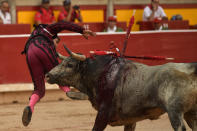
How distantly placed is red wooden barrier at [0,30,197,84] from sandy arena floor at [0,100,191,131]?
2.24 ft

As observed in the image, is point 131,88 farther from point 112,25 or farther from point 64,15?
point 64,15

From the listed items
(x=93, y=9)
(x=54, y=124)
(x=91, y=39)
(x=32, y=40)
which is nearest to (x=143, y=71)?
(x=32, y=40)

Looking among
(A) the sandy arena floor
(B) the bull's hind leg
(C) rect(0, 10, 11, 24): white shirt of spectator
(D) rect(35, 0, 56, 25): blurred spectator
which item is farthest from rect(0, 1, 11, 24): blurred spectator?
(B) the bull's hind leg

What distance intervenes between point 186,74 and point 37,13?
573cm

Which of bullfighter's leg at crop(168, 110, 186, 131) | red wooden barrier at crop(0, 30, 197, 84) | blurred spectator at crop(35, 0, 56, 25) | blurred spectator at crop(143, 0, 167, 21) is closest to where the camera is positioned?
bullfighter's leg at crop(168, 110, 186, 131)

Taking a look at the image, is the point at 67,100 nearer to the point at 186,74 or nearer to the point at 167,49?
the point at 167,49

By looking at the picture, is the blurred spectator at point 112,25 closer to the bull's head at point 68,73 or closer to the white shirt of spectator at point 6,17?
the white shirt of spectator at point 6,17

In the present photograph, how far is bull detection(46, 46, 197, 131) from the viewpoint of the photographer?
16.7ft

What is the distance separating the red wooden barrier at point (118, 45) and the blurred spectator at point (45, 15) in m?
0.66

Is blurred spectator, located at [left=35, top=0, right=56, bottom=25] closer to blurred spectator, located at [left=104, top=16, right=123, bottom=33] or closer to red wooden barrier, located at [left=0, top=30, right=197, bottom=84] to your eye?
red wooden barrier, located at [left=0, top=30, right=197, bottom=84]

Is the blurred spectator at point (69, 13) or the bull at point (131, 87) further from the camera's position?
the blurred spectator at point (69, 13)

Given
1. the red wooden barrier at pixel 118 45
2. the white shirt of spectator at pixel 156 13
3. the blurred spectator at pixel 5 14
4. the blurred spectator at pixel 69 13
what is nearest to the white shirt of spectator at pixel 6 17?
the blurred spectator at pixel 5 14

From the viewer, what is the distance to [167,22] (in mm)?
11117

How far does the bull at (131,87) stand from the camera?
5078 mm
